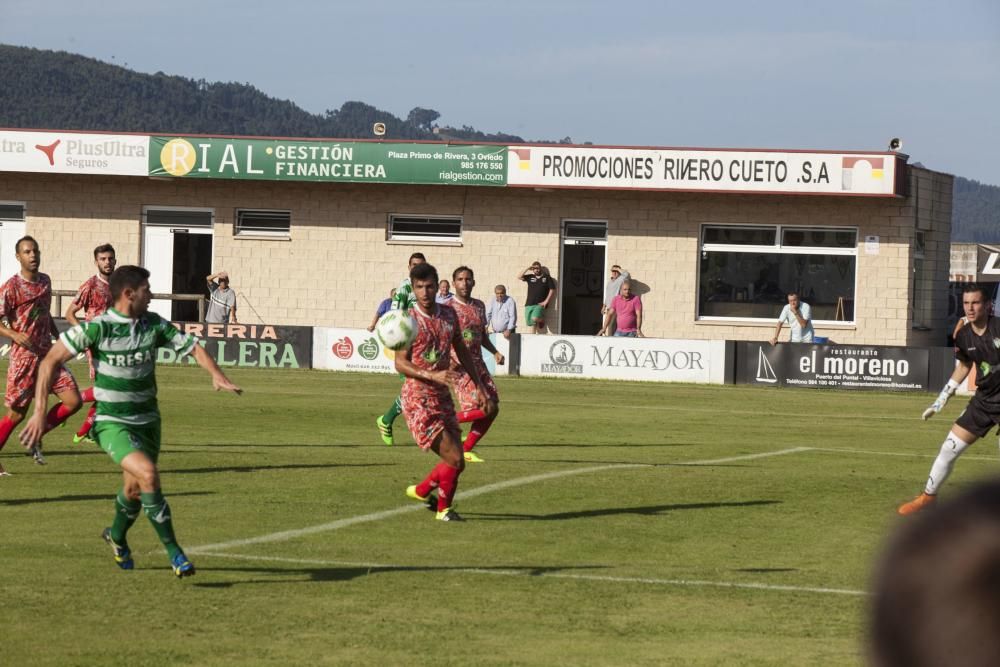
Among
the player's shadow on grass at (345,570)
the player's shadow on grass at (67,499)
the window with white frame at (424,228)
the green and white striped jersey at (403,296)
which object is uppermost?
the window with white frame at (424,228)

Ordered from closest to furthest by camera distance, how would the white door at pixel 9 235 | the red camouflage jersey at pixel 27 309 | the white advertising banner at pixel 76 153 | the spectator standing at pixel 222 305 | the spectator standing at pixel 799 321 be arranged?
the red camouflage jersey at pixel 27 309
the spectator standing at pixel 799 321
the spectator standing at pixel 222 305
the white advertising banner at pixel 76 153
the white door at pixel 9 235

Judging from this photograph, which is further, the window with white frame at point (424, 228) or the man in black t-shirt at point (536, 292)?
the window with white frame at point (424, 228)

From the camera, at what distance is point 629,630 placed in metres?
7.86

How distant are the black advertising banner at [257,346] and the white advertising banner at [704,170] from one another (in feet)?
24.8

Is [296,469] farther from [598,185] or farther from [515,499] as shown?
[598,185]

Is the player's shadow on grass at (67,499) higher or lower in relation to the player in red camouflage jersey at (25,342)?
lower

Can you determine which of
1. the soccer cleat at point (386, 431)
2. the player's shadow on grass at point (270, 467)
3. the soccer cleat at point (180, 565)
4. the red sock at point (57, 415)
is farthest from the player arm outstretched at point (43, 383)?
the soccer cleat at point (386, 431)

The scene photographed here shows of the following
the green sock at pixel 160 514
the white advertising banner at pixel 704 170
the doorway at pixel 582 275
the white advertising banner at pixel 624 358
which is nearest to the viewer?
the green sock at pixel 160 514

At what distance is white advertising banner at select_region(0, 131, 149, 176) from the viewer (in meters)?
40.1

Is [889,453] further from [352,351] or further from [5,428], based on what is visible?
[352,351]

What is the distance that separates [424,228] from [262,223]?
4392 mm

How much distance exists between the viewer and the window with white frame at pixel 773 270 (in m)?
38.0

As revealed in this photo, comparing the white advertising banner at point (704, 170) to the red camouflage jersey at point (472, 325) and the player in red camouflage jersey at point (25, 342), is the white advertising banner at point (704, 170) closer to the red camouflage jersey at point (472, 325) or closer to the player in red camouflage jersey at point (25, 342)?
the red camouflage jersey at point (472, 325)

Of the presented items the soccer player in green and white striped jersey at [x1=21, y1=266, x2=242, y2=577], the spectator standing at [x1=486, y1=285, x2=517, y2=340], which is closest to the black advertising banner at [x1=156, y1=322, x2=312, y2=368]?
the spectator standing at [x1=486, y1=285, x2=517, y2=340]
